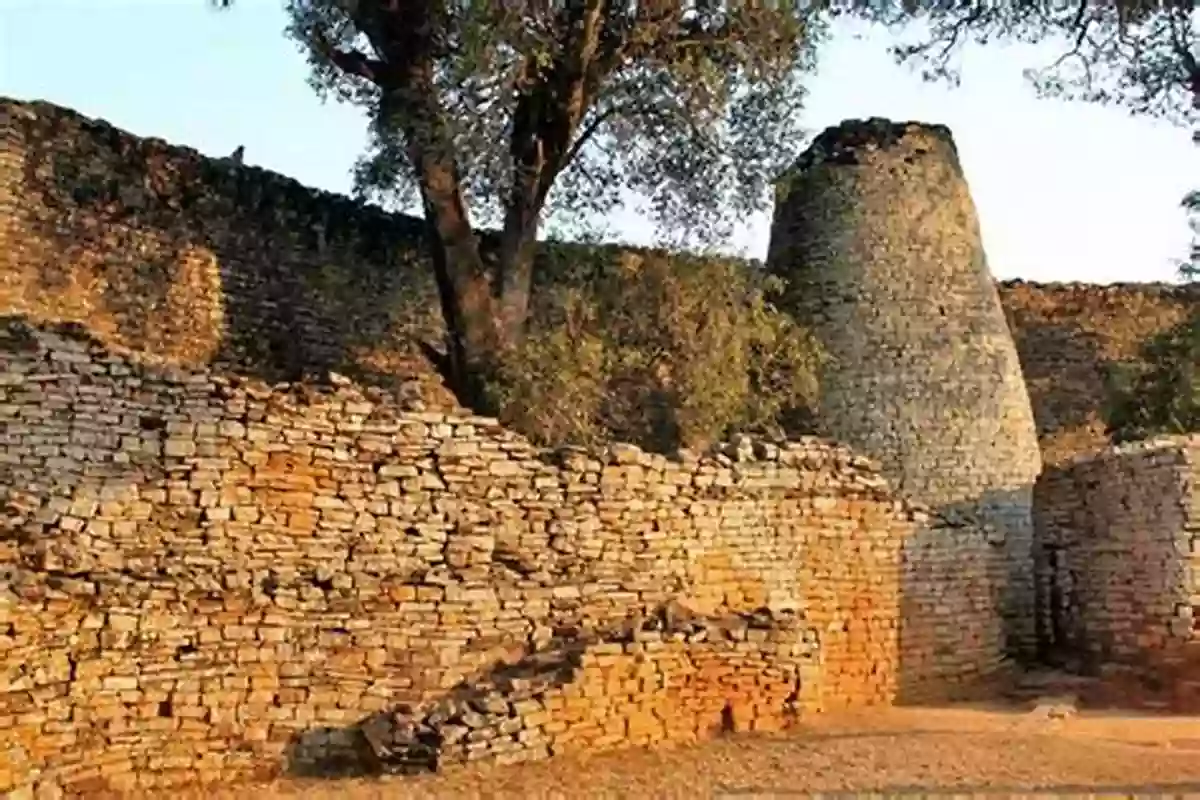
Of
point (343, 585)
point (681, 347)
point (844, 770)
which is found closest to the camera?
point (844, 770)

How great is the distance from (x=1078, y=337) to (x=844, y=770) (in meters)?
15.8

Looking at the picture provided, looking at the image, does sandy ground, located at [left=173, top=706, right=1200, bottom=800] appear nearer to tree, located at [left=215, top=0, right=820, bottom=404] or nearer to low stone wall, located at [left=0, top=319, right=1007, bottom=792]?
low stone wall, located at [left=0, top=319, right=1007, bottom=792]

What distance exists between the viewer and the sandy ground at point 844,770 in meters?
7.61

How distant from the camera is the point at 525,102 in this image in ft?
42.4

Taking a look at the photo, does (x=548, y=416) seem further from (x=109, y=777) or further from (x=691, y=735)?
(x=109, y=777)

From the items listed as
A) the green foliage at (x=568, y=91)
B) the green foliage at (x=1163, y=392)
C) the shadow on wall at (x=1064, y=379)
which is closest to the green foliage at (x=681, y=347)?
the green foliage at (x=568, y=91)

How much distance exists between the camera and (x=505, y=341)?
1274 cm

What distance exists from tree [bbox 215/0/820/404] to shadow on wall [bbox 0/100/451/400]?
1547 mm

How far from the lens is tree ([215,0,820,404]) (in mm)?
12289

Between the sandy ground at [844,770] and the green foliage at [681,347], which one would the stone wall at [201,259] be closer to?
the green foliage at [681,347]

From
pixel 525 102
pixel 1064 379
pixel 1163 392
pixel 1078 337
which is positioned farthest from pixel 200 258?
pixel 1078 337

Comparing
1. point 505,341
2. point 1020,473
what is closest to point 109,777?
point 505,341

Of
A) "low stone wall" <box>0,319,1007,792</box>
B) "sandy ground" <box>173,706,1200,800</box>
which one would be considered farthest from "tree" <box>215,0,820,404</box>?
"sandy ground" <box>173,706,1200,800</box>

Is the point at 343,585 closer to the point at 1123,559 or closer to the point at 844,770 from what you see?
the point at 844,770
